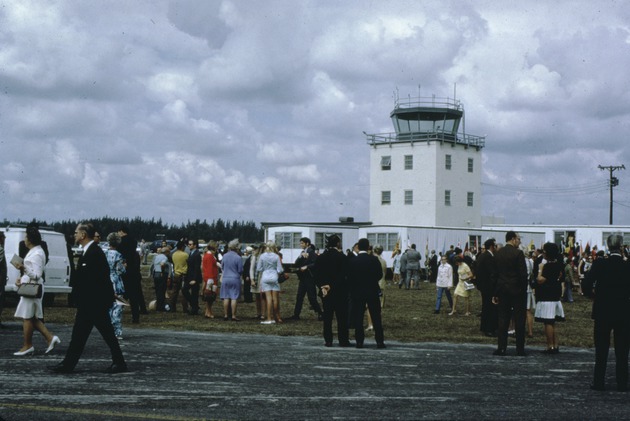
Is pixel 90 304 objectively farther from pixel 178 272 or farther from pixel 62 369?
pixel 178 272

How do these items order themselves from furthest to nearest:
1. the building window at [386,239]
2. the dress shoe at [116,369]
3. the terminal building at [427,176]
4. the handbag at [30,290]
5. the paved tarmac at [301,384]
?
the terminal building at [427,176], the building window at [386,239], the handbag at [30,290], the dress shoe at [116,369], the paved tarmac at [301,384]

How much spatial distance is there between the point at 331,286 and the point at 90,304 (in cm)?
492

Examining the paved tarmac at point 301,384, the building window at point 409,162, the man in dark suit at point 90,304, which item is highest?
the building window at point 409,162

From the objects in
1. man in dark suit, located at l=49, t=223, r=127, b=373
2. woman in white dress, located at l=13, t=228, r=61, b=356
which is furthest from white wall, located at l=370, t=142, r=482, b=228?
man in dark suit, located at l=49, t=223, r=127, b=373

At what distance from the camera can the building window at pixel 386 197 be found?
63.0 meters

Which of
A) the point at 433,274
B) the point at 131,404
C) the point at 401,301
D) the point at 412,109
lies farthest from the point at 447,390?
the point at 412,109

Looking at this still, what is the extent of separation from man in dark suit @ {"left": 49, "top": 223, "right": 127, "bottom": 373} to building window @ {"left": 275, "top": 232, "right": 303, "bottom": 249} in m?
39.6

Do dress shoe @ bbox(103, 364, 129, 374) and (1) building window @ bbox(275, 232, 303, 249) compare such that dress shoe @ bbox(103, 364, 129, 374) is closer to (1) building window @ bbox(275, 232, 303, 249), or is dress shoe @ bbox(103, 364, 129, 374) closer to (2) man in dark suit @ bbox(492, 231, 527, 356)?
(2) man in dark suit @ bbox(492, 231, 527, 356)

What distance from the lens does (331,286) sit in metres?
14.0

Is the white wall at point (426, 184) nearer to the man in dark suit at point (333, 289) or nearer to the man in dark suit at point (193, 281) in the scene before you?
the man in dark suit at point (193, 281)

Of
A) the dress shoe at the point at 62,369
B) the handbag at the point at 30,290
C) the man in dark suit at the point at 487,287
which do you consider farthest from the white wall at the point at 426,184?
the dress shoe at the point at 62,369

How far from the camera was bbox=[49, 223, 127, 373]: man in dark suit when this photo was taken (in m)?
10.1

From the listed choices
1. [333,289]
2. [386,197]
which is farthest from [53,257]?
[386,197]

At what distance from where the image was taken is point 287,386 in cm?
931
